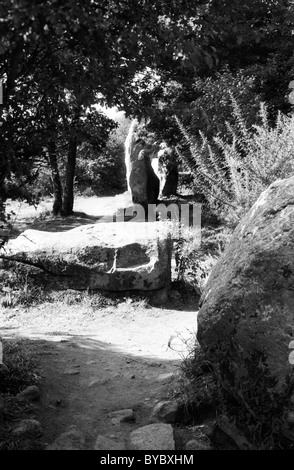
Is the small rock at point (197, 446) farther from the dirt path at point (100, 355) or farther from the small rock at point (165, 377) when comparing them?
the small rock at point (165, 377)

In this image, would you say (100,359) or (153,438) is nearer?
(153,438)

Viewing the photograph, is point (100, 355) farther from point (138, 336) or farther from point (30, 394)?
point (30, 394)

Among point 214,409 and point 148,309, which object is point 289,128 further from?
point 214,409

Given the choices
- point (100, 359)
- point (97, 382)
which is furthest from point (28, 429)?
point (100, 359)

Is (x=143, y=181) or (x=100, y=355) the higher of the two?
(x=143, y=181)

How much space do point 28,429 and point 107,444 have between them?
0.55 m

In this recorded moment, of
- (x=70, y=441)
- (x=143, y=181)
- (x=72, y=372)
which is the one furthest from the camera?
(x=143, y=181)

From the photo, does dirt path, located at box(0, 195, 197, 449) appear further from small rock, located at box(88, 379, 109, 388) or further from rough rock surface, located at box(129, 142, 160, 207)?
rough rock surface, located at box(129, 142, 160, 207)

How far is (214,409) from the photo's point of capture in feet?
12.3

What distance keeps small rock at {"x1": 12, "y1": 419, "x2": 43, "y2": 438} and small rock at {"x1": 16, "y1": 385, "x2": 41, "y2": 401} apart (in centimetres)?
44

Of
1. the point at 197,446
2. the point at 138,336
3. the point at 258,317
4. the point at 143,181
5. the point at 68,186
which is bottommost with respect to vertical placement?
the point at 138,336

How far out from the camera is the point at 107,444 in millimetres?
3506

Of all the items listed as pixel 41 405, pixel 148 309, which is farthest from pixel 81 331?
pixel 41 405

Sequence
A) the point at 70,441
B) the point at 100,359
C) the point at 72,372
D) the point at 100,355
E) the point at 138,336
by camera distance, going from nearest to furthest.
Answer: the point at 70,441
the point at 72,372
the point at 100,359
the point at 100,355
the point at 138,336
